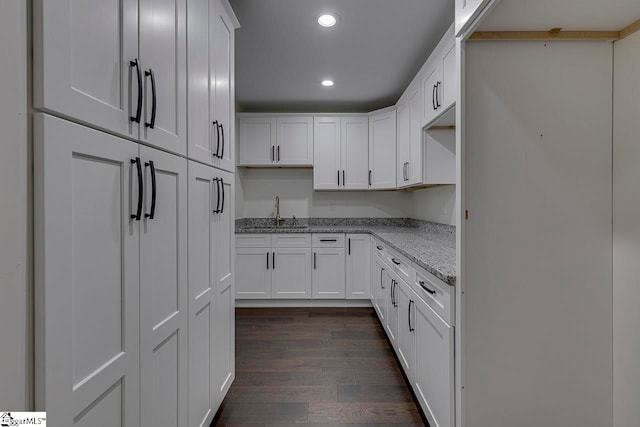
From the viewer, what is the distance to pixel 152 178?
3.32 ft

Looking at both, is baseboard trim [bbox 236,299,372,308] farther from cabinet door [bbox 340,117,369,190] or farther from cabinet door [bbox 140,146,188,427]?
cabinet door [bbox 140,146,188,427]

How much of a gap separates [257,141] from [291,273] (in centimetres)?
174

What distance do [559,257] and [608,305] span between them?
279 mm

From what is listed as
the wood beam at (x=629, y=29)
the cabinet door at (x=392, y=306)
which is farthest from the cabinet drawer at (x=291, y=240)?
the wood beam at (x=629, y=29)

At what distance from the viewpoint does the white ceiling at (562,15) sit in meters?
1.16

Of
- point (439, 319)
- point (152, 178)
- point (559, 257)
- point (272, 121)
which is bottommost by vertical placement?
point (439, 319)

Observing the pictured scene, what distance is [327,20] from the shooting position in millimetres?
2254

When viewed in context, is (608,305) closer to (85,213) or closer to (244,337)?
(85,213)

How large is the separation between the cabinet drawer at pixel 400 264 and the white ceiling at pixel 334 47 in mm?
1703

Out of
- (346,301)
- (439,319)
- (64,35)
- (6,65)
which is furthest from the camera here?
(346,301)

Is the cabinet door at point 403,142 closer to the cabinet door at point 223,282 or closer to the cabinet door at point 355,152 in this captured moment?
the cabinet door at point 355,152

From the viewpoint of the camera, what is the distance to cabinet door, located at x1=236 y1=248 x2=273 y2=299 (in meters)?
3.77

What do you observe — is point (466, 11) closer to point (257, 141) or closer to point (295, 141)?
point (295, 141)

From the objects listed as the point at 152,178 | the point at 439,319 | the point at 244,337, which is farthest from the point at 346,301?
the point at 152,178
